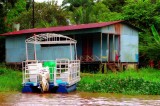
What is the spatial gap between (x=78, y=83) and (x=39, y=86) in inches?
106

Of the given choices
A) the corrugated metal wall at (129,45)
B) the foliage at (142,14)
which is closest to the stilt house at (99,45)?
the corrugated metal wall at (129,45)

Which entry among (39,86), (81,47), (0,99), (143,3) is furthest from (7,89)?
(143,3)

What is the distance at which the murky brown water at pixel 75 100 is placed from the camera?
14.5 m

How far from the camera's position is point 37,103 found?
1447 cm

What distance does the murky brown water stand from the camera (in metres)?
14.5

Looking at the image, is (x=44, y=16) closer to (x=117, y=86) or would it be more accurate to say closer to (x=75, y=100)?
(x=117, y=86)

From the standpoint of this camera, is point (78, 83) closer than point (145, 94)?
No

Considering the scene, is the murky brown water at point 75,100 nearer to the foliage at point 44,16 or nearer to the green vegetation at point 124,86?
the green vegetation at point 124,86

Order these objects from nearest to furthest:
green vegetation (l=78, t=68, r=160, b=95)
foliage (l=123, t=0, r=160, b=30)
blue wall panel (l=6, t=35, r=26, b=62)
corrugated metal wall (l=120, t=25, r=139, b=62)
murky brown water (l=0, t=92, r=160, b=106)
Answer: murky brown water (l=0, t=92, r=160, b=106)
green vegetation (l=78, t=68, r=160, b=95)
corrugated metal wall (l=120, t=25, r=139, b=62)
blue wall panel (l=6, t=35, r=26, b=62)
foliage (l=123, t=0, r=160, b=30)

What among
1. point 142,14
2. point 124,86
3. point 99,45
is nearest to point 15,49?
point 99,45

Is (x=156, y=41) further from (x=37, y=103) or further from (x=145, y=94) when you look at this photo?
(x=37, y=103)

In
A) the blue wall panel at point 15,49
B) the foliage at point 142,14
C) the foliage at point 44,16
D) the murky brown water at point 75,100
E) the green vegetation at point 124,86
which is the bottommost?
the murky brown water at point 75,100

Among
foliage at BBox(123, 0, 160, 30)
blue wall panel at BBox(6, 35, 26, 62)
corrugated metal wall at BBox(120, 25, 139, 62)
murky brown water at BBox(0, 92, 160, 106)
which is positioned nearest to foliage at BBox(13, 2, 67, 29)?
foliage at BBox(123, 0, 160, 30)

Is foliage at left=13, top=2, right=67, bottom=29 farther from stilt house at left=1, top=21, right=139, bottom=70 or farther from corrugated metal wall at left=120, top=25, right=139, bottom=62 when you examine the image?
corrugated metal wall at left=120, top=25, right=139, bottom=62
